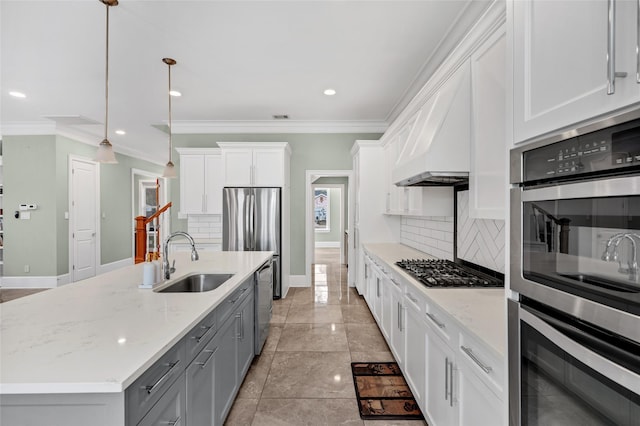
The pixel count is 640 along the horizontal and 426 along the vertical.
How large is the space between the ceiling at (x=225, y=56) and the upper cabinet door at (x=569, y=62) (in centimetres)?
174

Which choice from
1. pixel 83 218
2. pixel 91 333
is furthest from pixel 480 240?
pixel 83 218

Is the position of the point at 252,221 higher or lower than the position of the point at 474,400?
higher

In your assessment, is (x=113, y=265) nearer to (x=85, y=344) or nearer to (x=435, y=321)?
(x=85, y=344)

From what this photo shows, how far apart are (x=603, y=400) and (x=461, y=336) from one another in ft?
2.40

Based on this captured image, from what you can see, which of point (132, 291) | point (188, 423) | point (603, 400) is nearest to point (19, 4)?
point (132, 291)

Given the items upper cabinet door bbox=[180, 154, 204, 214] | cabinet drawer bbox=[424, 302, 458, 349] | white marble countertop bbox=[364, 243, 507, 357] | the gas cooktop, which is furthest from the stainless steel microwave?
upper cabinet door bbox=[180, 154, 204, 214]

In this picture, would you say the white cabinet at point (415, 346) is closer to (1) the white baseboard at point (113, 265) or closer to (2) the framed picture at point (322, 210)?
(1) the white baseboard at point (113, 265)

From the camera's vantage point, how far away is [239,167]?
15.5 feet

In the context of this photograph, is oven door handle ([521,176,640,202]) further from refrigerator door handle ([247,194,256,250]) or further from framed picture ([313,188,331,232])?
framed picture ([313,188,331,232])

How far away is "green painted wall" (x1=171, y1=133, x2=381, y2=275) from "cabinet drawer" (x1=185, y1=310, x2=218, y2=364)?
149 inches

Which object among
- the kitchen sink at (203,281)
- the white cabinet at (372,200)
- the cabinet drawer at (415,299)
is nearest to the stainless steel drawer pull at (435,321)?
the cabinet drawer at (415,299)

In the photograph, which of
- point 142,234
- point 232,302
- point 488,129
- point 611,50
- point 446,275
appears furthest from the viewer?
point 142,234

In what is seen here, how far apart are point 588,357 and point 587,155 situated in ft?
1.52

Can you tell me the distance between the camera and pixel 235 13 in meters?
2.41
